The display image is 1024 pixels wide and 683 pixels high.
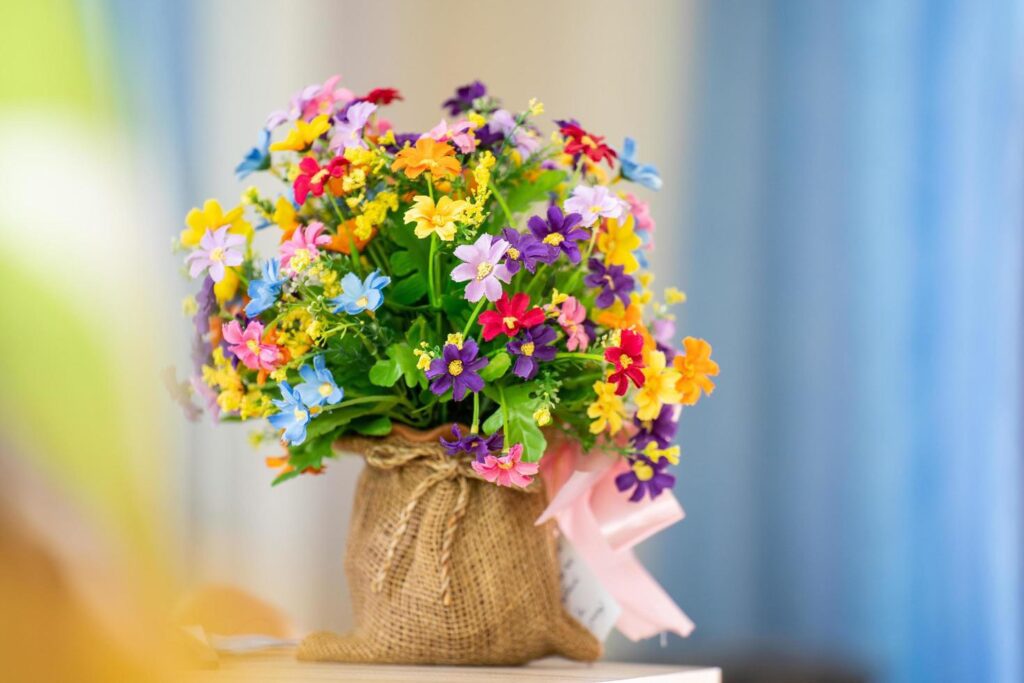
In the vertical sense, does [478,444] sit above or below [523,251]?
below

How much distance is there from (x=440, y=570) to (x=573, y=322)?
232 mm

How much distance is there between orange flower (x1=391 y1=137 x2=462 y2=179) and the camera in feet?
2.85

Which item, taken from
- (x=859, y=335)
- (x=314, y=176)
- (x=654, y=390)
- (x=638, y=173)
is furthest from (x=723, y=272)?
(x=314, y=176)

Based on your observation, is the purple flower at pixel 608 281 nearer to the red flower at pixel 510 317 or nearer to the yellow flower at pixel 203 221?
the red flower at pixel 510 317

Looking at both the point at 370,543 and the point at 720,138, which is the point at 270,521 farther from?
the point at 720,138

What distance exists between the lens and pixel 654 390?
90cm

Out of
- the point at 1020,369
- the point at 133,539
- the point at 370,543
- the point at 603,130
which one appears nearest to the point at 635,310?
the point at 370,543

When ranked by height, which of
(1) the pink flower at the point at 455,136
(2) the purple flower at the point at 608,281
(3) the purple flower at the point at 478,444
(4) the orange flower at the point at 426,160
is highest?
(1) the pink flower at the point at 455,136

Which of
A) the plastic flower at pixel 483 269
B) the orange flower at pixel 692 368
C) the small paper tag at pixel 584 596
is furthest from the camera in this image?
the small paper tag at pixel 584 596

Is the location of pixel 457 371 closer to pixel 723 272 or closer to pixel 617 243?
pixel 617 243

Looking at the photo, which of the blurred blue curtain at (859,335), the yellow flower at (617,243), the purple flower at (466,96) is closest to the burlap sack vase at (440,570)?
the yellow flower at (617,243)

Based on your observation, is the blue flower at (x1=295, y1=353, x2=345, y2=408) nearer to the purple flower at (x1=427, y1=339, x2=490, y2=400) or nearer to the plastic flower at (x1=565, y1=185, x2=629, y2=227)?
the purple flower at (x1=427, y1=339, x2=490, y2=400)

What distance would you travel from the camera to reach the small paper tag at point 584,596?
1.02 metres

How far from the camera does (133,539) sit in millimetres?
873
